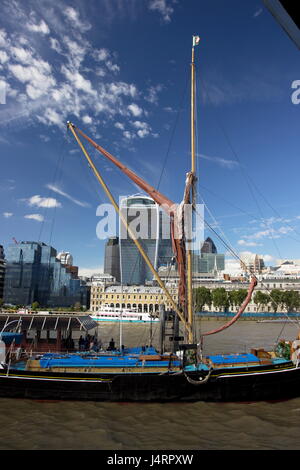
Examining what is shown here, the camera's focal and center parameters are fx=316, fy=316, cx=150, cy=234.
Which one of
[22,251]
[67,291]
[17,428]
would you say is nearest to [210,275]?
[67,291]

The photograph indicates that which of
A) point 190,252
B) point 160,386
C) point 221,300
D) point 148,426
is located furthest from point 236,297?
point 148,426

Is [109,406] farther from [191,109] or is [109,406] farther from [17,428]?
[191,109]

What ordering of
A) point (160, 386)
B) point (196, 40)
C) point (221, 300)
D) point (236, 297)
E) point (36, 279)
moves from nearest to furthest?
point (160, 386) → point (196, 40) → point (221, 300) → point (236, 297) → point (36, 279)

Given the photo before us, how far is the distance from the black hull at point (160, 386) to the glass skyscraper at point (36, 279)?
142 metres

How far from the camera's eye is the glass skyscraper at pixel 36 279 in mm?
150250

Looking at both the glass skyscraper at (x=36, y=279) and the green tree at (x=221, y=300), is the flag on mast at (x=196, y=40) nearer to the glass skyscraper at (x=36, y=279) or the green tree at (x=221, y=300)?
the green tree at (x=221, y=300)

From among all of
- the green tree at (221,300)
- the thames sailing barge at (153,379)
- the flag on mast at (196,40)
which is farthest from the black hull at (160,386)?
the green tree at (221,300)

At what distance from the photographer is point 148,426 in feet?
46.8

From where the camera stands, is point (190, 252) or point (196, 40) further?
point (196, 40)

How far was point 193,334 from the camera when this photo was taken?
2122 cm

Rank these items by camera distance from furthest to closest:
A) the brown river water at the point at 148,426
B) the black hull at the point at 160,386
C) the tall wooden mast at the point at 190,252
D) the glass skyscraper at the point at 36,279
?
1. the glass skyscraper at the point at 36,279
2. the tall wooden mast at the point at 190,252
3. the black hull at the point at 160,386
4. the brown river water at the point at 148,426

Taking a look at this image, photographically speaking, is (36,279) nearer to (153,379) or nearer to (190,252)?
(190,252)

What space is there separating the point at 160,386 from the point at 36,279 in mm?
149405
